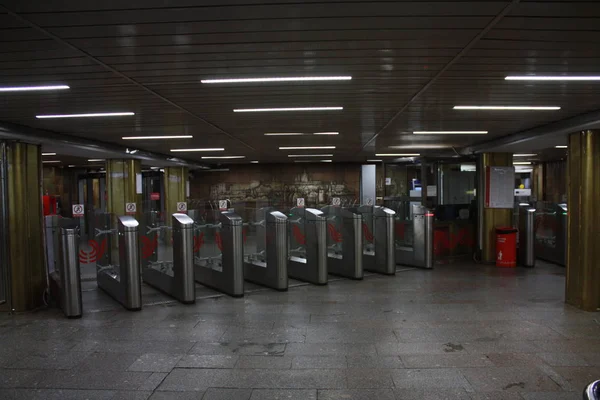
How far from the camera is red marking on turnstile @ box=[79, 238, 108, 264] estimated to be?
7.97 m

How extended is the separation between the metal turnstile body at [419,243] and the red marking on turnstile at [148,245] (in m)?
5.13

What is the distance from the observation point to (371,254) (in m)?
9.51

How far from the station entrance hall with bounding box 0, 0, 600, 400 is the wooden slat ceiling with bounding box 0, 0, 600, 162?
24 millimetres

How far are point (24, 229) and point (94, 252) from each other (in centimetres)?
193

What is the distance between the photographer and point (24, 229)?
254 inches

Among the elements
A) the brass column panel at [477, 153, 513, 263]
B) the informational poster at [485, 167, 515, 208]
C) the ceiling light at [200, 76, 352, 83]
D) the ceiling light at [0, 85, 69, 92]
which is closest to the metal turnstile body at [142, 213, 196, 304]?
the ceiling light at [0, 85, 69, 92]

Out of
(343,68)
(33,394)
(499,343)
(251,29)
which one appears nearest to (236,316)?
(33,394)

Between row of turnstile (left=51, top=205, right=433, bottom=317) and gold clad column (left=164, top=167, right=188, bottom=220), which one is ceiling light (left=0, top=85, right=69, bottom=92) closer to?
row of turnstile (left=51, top=205, right=433, bottom=317)

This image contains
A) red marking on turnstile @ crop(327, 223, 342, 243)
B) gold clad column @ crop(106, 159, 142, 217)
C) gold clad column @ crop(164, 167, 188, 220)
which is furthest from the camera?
gold clad column @ crop(164, 167, 188, 220)

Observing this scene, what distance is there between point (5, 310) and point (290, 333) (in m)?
4.05

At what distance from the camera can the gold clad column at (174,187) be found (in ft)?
49.4

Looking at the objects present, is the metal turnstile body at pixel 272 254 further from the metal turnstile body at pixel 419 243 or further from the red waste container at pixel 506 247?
the red waste container at pixel 506 247

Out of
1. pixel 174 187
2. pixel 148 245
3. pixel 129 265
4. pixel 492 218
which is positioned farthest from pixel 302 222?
pixel 174 187

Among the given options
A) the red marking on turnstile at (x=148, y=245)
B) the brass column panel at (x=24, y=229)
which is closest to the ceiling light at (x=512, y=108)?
the red marking on turnstile at (x=148, y=245)
